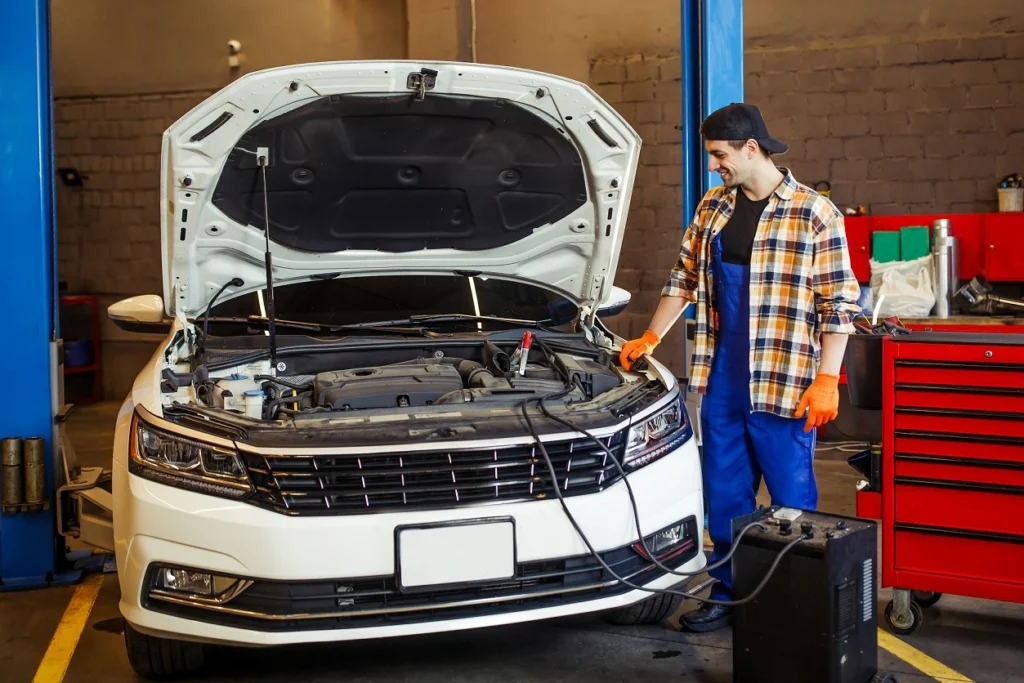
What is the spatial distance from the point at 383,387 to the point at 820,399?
1.32m

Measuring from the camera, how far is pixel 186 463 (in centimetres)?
256

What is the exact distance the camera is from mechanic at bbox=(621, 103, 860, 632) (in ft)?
9.86

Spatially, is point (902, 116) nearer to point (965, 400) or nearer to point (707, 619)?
point (965, 400)

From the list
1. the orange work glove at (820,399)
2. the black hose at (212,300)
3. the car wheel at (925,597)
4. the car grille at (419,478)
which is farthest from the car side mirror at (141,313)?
the car wheel at (925,597)

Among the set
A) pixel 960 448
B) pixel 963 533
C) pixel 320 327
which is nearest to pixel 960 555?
pixel 963 533

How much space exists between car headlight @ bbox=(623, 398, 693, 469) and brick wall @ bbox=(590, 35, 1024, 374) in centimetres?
500

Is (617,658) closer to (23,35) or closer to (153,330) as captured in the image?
(153,330)

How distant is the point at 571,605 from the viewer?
8.45ft

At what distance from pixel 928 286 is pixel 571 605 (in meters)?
4.53

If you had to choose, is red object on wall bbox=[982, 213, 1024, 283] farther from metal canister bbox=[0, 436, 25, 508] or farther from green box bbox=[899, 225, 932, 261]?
metal canister bbox=[0, 436, 25, 508]

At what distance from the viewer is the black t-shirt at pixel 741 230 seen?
3.11m

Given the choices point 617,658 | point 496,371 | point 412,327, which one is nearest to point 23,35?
point 412,327

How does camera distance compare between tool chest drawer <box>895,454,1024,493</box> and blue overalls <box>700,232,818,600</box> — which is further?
blue overalls <box>700,232,818,600</box>

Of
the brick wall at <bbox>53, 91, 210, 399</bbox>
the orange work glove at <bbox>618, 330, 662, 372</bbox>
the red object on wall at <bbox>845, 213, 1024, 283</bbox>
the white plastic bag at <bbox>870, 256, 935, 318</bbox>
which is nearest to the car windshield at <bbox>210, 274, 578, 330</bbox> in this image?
the orange work glove at <bbox>618, 330, 662, 372</bbox>
